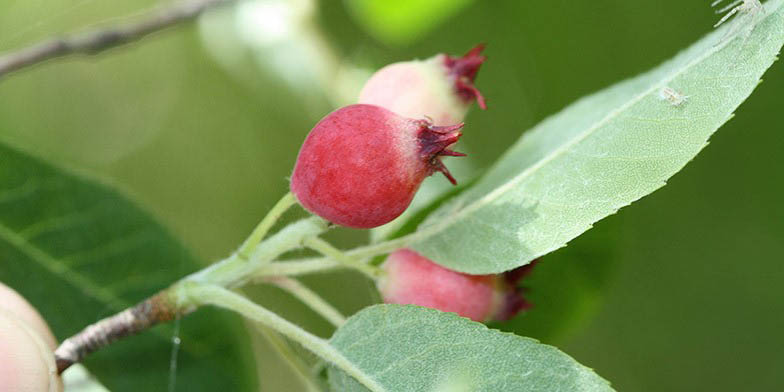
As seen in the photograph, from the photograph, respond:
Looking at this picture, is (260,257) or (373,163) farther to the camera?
(260,257)

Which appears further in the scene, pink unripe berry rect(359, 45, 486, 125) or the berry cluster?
pink unripe berry rect(359, 45, 486, 125)

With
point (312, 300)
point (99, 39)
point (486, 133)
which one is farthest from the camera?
Result: point (486, 133)

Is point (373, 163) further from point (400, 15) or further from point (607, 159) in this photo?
point (400, 15)

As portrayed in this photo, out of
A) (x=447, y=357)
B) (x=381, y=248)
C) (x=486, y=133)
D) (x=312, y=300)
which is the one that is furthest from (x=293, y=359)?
(x=486, y=133)

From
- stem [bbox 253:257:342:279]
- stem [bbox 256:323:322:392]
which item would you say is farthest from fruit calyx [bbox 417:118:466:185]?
stem [bbox 256:323:322:392]

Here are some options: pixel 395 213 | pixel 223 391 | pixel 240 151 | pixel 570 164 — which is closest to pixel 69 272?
pixel 223 391

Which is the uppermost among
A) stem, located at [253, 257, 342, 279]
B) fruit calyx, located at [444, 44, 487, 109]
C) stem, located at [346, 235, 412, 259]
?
fruit calyx, located at [444, 44, 487, 109]

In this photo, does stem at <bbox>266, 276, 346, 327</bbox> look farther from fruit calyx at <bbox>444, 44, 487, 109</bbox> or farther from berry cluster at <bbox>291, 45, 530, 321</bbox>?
fruit calyx at <bbox>444, 44, 487, 109</bbox>
